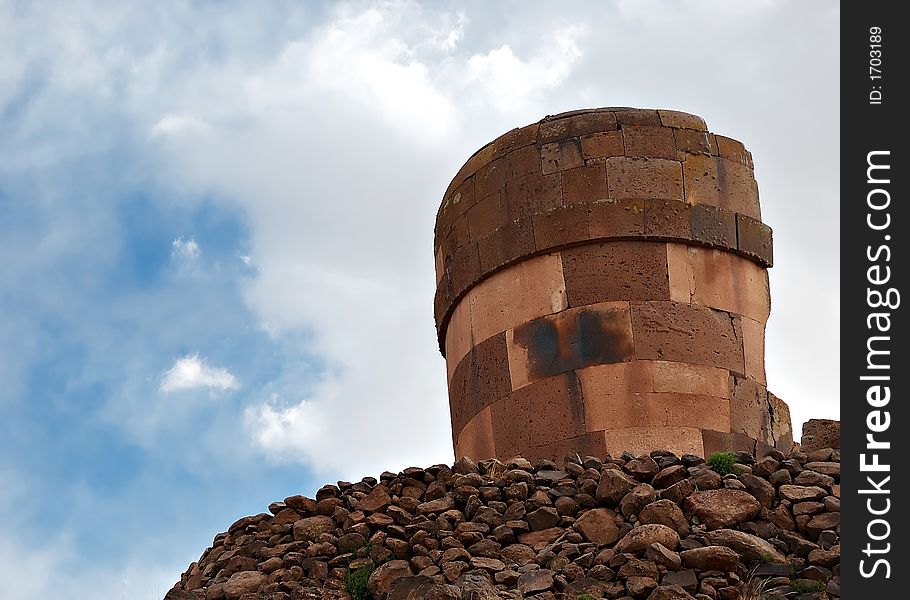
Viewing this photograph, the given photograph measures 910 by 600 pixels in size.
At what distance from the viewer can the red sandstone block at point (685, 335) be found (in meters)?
12.4

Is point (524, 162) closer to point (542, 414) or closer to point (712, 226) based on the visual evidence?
point (712, 226)

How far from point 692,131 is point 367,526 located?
439cm

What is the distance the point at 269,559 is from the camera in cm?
1086

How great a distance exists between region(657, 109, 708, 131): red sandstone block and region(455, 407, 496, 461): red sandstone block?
268 cm

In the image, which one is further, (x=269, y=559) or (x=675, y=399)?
(x=675, y=399)

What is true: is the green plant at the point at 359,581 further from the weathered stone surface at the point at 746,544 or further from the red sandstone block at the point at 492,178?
the red sandstone block at the point at 492,178

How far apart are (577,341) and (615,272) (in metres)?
0.62

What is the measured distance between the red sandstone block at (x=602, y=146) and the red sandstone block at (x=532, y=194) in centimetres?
29

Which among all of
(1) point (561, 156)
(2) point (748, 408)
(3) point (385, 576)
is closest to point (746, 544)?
(3) point (385, 576)

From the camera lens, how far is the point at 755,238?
42.8 feet

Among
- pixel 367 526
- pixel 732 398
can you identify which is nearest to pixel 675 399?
pixel 732 398
